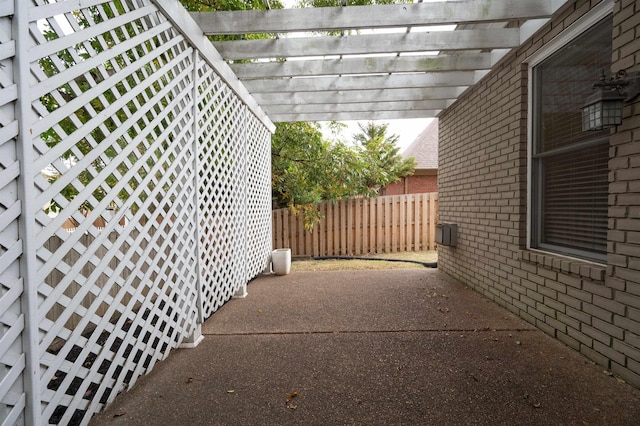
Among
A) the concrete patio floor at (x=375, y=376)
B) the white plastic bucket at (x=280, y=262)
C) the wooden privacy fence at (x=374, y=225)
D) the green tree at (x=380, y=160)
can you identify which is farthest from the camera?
the green tree at (x=380, y=160)

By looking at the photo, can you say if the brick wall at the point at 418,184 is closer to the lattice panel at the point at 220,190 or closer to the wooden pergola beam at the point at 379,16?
the lattice panel at the point at 220,190

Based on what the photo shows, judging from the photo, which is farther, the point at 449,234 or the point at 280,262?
the point at 280,262

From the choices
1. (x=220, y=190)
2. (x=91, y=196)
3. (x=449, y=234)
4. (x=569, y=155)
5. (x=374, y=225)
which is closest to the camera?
(x=91, y=196)

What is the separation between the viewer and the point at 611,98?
2150 millimetres

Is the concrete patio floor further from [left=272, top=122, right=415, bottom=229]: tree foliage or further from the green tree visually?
the green tree

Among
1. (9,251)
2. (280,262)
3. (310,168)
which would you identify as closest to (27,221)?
(9,251)

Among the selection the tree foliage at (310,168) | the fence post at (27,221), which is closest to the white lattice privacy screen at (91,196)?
the fence post at (27,221)

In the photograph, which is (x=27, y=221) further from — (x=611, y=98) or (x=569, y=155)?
(x=569, y=155)

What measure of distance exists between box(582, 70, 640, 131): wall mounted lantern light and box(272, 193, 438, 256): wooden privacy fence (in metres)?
6.47

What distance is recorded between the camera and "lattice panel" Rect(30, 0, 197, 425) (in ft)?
5.16

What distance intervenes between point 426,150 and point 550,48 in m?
12.7

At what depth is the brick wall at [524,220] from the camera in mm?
2150

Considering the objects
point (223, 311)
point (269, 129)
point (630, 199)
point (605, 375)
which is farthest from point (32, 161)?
point (269, 129)

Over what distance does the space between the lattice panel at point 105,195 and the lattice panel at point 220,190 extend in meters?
0.39
